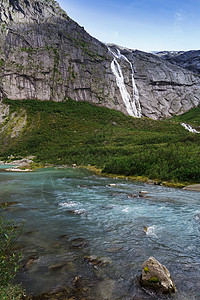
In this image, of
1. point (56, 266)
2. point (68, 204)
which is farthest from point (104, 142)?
point (56, 266)

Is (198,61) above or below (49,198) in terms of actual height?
above

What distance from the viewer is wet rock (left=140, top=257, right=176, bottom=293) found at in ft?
18.9

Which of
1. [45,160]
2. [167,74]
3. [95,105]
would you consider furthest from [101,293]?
[167,74]

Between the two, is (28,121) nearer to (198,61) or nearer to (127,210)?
(127,210)

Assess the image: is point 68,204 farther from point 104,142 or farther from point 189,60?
point 189,60

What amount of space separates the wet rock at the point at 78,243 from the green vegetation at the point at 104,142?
60.6 feet

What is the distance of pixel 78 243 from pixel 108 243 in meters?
1.28

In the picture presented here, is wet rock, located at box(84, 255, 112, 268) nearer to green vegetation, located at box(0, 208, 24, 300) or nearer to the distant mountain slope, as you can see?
green vegetation, located at box(0, 208, 24, 300)

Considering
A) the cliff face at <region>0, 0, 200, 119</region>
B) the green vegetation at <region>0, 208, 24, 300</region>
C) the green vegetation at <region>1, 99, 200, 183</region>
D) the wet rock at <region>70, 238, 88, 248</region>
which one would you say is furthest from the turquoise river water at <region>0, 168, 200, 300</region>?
the cliff face at <region>0, 0, 200, 119</region>

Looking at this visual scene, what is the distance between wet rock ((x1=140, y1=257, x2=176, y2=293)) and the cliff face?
11048cm

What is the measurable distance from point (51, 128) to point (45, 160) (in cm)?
A: 3689

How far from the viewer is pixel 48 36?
435 ft

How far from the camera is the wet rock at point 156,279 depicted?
227 inches

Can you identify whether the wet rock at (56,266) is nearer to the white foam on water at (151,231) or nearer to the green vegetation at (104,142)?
the white foam on water at (151,231)
